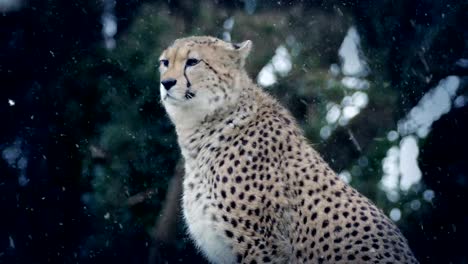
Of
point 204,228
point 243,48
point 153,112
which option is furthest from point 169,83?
point 153,112

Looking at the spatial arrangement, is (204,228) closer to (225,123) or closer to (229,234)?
(229,234)

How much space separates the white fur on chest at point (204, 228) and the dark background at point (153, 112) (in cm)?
285


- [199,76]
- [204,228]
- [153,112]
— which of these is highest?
[199,76]

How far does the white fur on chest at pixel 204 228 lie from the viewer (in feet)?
13.0

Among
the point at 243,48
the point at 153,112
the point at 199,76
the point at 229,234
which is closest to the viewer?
the point at 229,234

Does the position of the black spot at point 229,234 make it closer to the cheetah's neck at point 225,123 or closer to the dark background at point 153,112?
the cheetah's neck at point 225,123

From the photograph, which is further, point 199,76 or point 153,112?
point 153,112

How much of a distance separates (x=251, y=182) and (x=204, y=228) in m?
0.30

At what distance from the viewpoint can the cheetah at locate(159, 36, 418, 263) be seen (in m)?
3.79

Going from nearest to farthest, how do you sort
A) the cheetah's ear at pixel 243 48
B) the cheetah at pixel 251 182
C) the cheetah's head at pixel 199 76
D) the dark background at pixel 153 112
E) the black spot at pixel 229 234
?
the cheetah at pixel 251 182 < the black spot at pixel 229 234 < the cheetah's head at pixel 199 76 < the cheetah's ear at pixel 243 48 < the dark background at pixel 153 112

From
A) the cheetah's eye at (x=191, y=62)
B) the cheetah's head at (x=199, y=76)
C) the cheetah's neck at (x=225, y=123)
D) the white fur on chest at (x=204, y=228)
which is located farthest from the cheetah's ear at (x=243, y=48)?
the white fur on chest at (x=204, y=228)

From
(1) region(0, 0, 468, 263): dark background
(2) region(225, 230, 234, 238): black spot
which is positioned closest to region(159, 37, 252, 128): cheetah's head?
(2) region(225, 230, 234, 238): black spot

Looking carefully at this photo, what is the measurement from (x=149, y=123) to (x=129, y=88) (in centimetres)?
33

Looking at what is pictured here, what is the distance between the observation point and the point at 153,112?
709 centimetres
